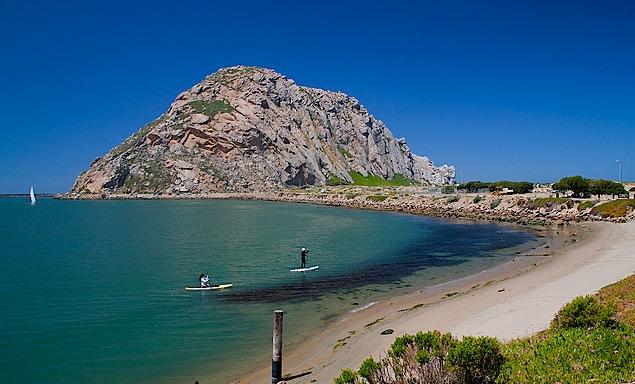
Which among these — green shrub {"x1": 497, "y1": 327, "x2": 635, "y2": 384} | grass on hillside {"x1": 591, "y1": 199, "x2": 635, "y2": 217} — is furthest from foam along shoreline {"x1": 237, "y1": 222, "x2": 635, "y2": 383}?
grass on hillside {"x1": 591, "y1": 199, "x2": 635, "y2": 217}

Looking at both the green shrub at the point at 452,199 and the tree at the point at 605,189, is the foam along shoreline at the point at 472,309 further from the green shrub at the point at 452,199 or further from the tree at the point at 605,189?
the green shrub at the point at 452,199

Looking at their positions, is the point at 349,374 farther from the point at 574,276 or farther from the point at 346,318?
the point at 574,276

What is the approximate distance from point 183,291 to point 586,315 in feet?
80.3

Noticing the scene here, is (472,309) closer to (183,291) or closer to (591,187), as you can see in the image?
(183,291)

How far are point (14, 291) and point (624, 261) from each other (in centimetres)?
4184

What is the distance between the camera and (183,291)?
3069 cm

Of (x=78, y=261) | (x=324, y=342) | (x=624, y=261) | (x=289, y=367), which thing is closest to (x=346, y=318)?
(x=324, y=342)

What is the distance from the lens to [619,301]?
16672 millimetres

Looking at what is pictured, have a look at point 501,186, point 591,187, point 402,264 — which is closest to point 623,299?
point 402,264

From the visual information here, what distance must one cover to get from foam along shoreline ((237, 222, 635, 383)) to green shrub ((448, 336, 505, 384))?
7.13m

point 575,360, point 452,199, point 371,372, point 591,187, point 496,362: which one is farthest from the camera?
point 452,199

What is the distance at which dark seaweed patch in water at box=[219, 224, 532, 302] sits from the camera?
97.8 ft

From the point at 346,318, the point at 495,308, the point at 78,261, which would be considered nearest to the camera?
the point at 495,308

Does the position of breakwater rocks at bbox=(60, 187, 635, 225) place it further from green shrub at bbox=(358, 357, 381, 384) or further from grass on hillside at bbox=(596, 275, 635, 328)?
green shrub at bbox=(358, 357, 381, 384)
